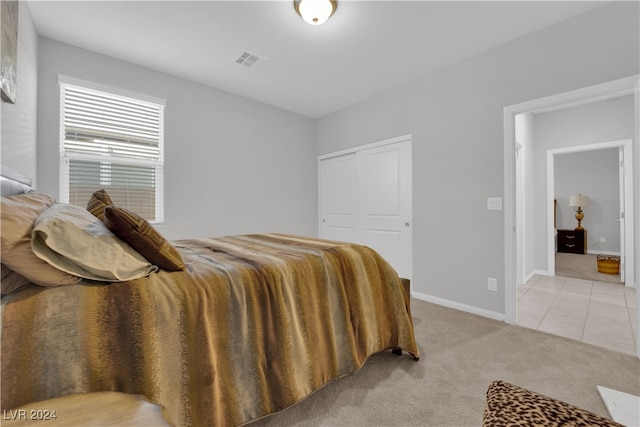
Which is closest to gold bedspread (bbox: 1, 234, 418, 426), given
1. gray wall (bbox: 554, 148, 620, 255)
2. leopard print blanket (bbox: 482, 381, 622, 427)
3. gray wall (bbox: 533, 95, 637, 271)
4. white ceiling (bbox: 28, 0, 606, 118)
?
leopard print blanket (bbox: 482, 381, 622, 427)

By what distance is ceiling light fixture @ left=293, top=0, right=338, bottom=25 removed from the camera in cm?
204

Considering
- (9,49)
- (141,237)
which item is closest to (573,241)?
(141,237)

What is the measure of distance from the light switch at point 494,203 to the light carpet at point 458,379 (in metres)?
1.14

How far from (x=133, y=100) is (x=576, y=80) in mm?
4336

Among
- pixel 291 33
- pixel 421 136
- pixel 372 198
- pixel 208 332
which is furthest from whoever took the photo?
pixel 372 198

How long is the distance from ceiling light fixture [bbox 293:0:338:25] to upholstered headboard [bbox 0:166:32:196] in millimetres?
2106

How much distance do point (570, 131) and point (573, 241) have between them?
337 cm

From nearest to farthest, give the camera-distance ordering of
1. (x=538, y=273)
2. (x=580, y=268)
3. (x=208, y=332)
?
1. (x=208, y=332)
2. (x=538, y=273)
3. (x=580, y=268)

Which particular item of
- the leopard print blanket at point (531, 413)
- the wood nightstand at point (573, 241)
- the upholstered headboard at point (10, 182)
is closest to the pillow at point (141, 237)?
the upholstered headboard at point (10, 182)

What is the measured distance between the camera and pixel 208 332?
1.09 metres

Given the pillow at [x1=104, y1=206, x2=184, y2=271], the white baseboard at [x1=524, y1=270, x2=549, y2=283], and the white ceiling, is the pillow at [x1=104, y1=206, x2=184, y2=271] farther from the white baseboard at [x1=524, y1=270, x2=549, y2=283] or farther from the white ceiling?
the white baseboard at [x1=524, y1=270, x2=549, y2=283]

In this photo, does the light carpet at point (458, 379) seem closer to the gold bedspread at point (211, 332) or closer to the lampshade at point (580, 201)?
the gold bedspread at point (211, 332)

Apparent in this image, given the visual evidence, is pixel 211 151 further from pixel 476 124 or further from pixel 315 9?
pixel 476 124

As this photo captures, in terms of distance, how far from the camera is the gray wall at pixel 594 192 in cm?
599
